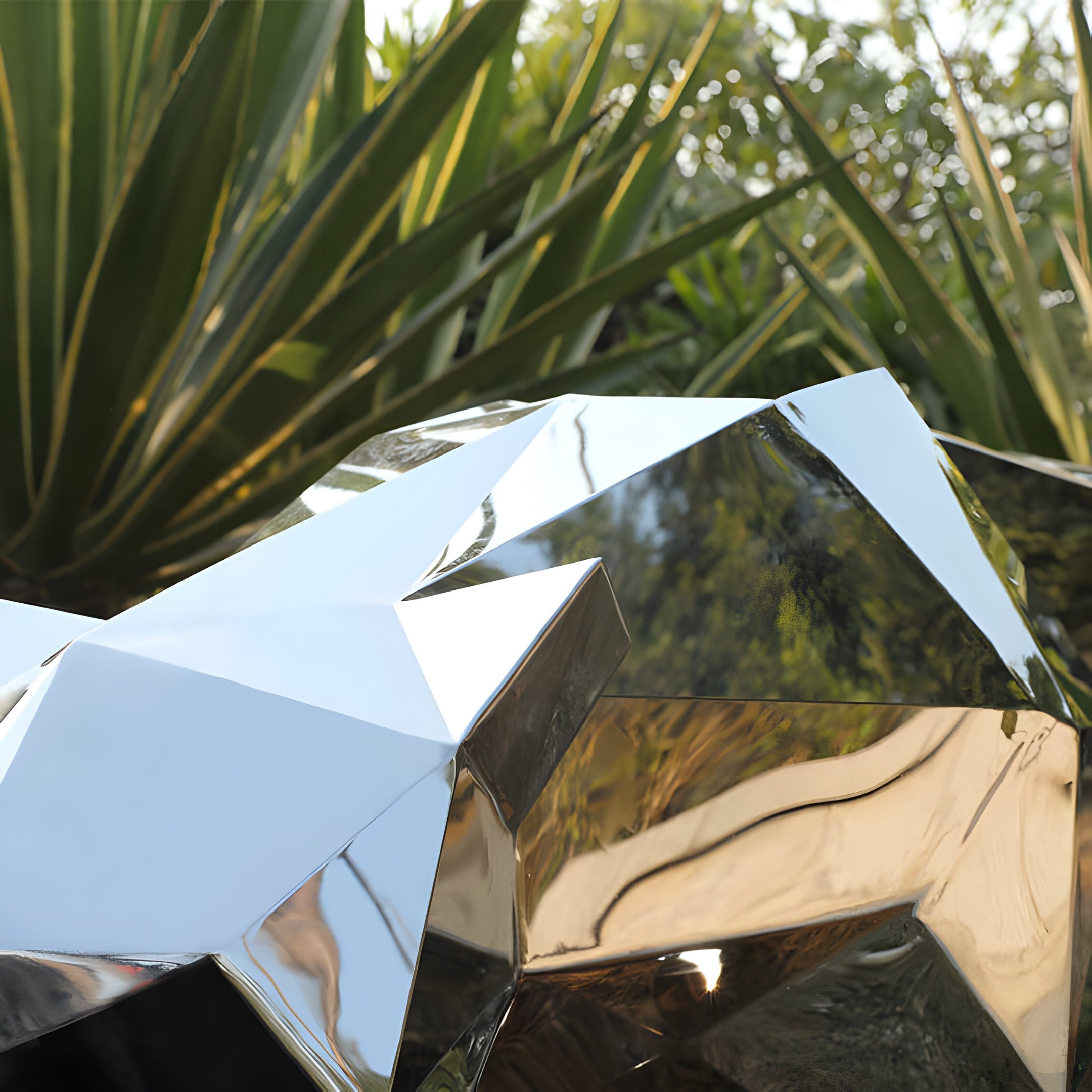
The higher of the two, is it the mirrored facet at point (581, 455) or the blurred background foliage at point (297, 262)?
the blurred background foliage at point (297, 262)

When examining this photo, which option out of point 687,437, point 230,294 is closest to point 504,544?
point 687,437

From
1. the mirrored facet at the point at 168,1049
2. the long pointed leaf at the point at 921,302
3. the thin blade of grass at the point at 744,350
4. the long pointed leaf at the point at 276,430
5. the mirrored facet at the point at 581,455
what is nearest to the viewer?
the mirrored facet at the point at 168,1049

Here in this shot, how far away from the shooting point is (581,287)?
2.30ft

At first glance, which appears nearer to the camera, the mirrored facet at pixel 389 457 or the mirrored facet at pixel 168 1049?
the mirrored facet at pixel 168 1049

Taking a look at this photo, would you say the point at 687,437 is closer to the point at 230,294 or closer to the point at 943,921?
the point at 943,921

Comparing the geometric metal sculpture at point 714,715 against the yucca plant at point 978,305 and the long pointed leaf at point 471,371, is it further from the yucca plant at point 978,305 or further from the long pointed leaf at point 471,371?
the yucca plant at point 978,305

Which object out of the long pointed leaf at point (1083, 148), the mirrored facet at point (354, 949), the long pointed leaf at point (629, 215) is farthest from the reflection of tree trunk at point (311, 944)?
the long pointed leaf at point (1083, 148)

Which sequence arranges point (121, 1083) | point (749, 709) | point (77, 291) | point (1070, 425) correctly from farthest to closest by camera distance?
point (1070, 425) → point (77, 291) → point (749, 709) → point (121, 1083)

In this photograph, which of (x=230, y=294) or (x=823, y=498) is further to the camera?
(x=230, y=294)

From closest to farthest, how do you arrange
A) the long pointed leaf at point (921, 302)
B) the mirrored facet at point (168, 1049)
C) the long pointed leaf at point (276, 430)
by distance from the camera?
the mirrored facet at point (168, 1049) → the long pointed leaf at point (276, 430) → the long pointed leaf at point (921, 302)

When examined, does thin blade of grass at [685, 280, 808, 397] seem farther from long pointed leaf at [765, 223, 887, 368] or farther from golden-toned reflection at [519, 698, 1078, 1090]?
golden-toned reflection at [519, 698, 1078, 1090]

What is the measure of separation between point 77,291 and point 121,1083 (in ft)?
1.95

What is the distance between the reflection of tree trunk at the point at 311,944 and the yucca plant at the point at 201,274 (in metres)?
0.50

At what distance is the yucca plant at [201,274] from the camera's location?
0.60 meters
